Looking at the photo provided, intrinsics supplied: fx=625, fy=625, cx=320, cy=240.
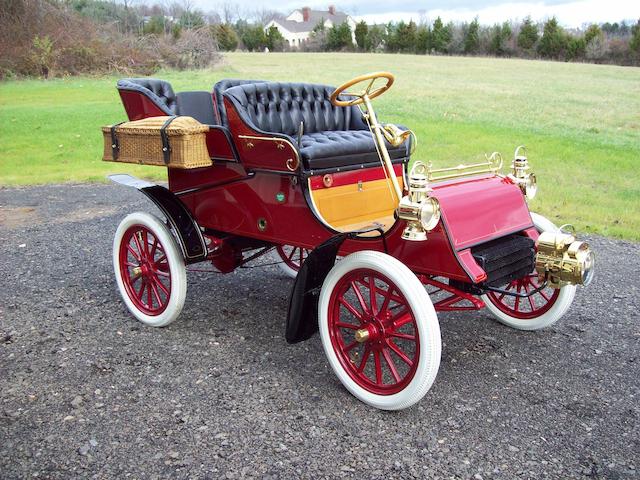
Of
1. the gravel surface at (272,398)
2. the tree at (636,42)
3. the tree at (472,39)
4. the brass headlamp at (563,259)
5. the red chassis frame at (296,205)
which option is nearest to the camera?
the gravel surface at (272,398)

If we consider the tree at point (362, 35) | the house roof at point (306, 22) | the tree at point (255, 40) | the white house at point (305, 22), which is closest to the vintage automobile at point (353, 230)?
the tree at point (255, 40)

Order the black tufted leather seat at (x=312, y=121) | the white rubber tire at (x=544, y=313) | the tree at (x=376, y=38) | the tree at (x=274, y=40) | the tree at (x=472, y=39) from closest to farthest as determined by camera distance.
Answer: the black tufted leather seat at (x=312, y=121), the white rubber tire at (x=544, y=313), the tree at (x=472, y=39), the tree at (x=274, y=40), the tree at (x=376, y=38)

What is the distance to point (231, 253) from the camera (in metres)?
4.23

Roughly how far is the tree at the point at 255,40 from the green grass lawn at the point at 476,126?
19150 mm

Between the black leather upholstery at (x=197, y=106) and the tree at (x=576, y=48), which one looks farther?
the tree at (x=576, y=48)

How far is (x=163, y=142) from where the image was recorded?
3533 mm

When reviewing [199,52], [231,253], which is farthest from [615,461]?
[199,52]

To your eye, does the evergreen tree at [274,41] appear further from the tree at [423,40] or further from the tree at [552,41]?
the tree at [552,41]

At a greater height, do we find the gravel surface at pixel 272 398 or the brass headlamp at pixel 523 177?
the brass headlamp at pixel 523 177

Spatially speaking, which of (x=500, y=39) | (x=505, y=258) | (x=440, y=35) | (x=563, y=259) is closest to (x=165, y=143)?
(x=505, y=258)

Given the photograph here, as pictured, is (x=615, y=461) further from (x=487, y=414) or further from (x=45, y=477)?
(x=45, y=477)

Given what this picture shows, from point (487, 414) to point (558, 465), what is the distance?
0.44 m

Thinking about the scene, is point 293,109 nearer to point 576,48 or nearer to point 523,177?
point 523,177

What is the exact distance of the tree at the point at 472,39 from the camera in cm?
4056
